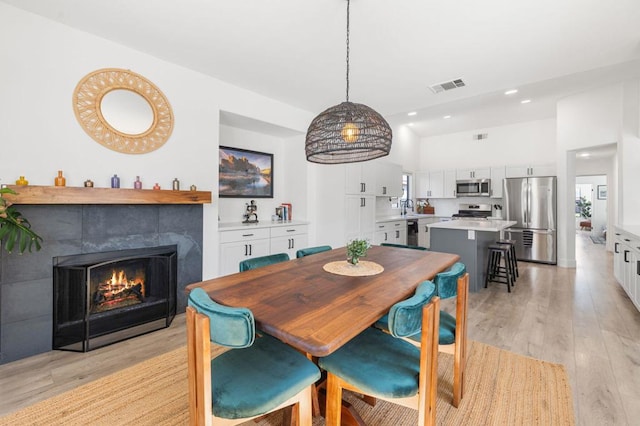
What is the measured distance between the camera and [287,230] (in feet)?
14.5

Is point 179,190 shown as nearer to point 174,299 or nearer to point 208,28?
point 174,299

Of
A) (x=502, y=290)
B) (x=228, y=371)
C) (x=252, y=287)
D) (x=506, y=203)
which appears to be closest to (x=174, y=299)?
(x=252, y=287)

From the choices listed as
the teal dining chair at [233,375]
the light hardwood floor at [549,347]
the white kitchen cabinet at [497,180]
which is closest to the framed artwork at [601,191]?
the white kitchen cabinet at [497,180]

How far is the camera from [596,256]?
6.22m

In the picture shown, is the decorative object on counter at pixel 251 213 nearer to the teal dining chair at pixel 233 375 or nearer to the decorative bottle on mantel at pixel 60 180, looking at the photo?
the decorative bottle on mantel at pixel 60 180

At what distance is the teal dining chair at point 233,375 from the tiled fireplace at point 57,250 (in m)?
1.96

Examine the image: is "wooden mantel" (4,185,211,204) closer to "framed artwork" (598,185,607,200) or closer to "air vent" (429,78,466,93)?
"air vent" (429,78,466,93)

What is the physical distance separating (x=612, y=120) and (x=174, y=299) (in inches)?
274

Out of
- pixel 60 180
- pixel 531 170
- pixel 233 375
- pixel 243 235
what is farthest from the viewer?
pixel 531 170

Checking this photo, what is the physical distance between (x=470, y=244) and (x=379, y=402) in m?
2.89

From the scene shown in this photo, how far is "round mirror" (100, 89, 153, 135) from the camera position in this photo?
105 inches

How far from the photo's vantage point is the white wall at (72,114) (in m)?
2.24

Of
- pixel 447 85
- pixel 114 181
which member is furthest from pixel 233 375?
pixel 447 85

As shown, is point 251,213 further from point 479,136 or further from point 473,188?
point 479,136
